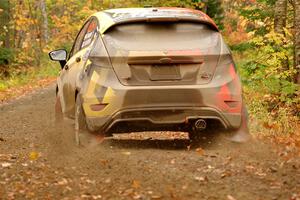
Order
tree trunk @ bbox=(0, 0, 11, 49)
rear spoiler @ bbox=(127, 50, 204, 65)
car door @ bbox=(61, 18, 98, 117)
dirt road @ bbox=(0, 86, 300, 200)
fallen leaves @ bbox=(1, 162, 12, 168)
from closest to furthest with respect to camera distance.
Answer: dirt road @ bbox=(0, 86, 300, 200), fallen leaves @ bbox=(1, 162, 12, 168), rear spoiler @ bbox=(127, 50, 204, 65), car door @ bbox=(61, 18, 98, 117), tree trunk @ bbox=(0, 0, 11, 49)

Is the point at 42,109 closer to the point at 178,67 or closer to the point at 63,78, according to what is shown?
the point at 63,78

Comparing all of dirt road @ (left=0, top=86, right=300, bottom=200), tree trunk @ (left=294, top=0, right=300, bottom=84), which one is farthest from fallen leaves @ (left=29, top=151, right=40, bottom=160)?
tree trunk @ (left=294, top=0, right=300, bottom=84)

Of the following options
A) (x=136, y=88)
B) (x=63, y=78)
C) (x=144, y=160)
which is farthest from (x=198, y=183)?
(x=63, y=78)

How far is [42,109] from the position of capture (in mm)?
14898

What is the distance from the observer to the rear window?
23.9 feet

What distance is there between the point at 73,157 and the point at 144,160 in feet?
3.13

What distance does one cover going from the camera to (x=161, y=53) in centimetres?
719

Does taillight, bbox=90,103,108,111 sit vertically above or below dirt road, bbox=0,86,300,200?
above

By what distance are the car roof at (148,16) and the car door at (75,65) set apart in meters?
0.34

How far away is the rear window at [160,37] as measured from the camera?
727 cm

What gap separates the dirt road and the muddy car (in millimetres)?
409

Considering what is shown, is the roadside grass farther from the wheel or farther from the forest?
the wheel

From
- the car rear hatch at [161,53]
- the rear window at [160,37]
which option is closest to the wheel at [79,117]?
the car rear hatch at [161,53]

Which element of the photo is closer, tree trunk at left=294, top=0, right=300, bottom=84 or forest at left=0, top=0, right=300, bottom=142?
forest at left=0, top=0, right=300, bottom=142
